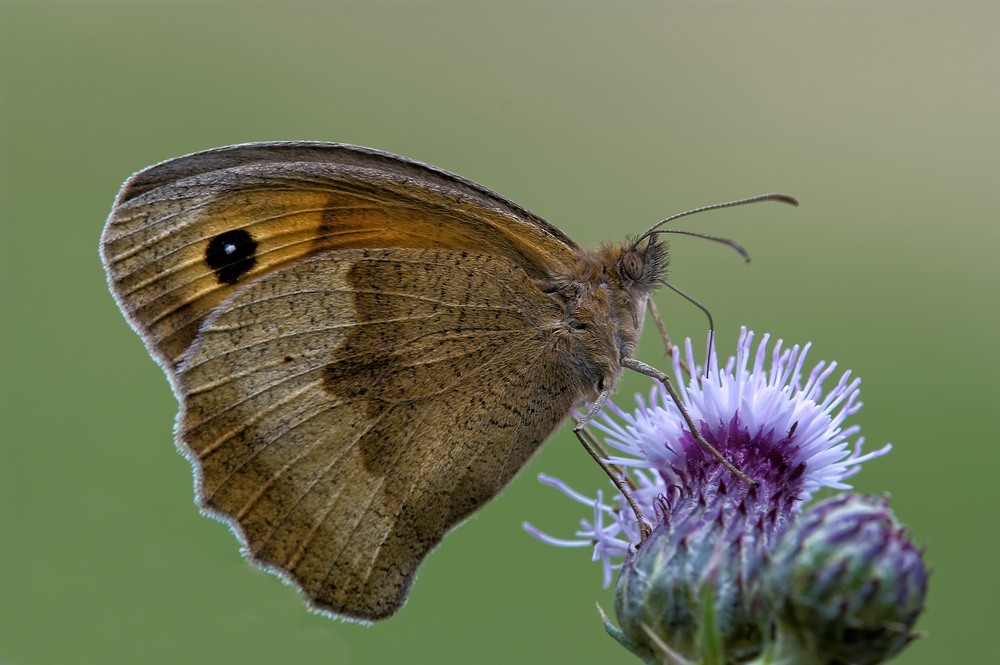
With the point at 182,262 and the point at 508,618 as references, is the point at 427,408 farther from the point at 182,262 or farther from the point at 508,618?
the point at 508,618

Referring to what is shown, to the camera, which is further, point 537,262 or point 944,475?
point 944,475

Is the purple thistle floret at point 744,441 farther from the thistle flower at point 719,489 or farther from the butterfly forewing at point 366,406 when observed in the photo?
the butterfly forewing at point 366,406

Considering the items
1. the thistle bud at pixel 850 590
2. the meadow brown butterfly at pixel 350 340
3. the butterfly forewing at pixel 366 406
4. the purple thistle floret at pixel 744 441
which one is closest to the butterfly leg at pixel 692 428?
the purple thistle floret at pixel 744 441

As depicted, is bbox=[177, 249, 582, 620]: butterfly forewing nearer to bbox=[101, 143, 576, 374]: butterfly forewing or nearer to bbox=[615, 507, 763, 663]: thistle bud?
bbox=[101, 143, 576, 374]: butterfly forewing

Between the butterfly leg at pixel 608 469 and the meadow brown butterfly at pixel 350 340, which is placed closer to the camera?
the butterfly leg at pixel 608 469

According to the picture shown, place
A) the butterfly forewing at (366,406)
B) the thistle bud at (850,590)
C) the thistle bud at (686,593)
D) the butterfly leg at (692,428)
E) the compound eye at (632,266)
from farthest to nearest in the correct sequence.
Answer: the compound eye at (632,266) → the butterfly forewing at (366,406) → the butterfly leg at (692,428) → the thistle bud at (686,593) → the thistle bud at (850,590)

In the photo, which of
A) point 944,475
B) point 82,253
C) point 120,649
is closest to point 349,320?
point 120,649

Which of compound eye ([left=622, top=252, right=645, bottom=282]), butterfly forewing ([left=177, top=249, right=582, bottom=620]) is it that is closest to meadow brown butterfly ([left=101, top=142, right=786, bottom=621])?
butterfly forewing ([left=177, top=249, right=582, bottom=620])
